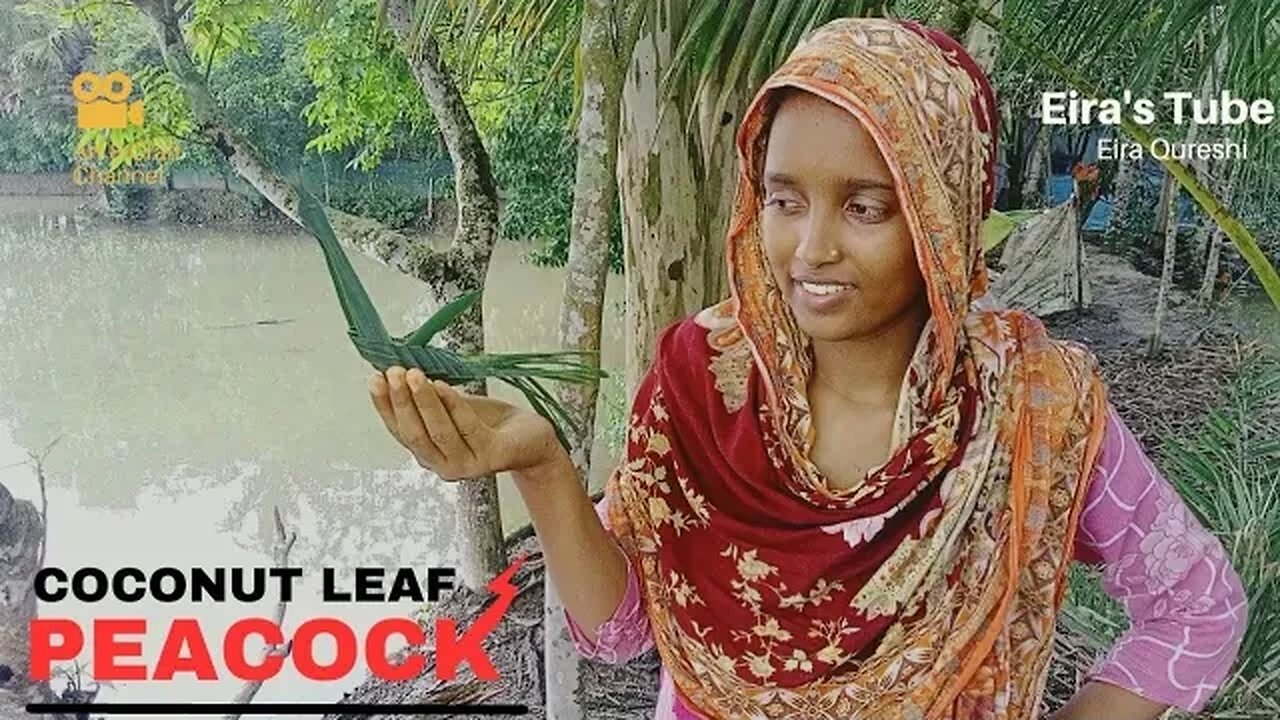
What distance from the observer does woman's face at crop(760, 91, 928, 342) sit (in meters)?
0.71

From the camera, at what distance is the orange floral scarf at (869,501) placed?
77 centimetres

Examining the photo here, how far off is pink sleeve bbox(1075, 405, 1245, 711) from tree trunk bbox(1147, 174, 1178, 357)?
464mm

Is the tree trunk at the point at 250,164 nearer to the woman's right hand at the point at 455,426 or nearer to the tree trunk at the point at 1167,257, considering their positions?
the woman's right hand at the point at 455,426

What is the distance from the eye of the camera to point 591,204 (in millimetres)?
1200

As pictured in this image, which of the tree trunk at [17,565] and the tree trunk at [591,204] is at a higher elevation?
the tree trunk at [591,204]

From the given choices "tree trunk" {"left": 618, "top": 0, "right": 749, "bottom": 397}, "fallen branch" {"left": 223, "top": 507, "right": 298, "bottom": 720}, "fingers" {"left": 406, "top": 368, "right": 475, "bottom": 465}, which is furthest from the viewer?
"fallen branch" {"left": 223, "top": 507, "right": 298, "bottom": 720}

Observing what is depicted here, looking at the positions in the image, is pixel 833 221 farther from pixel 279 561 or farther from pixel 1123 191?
pixel 279 561

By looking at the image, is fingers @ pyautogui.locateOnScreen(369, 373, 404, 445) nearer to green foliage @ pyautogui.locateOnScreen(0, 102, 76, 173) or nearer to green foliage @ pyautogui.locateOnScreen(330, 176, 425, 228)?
→ green foliage @ pyautogui.locateOnScreen(330, 176, 425, 228)

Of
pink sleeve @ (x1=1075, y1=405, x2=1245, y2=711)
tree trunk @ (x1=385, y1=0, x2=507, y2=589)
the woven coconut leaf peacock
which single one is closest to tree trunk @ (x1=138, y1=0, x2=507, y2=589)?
tree trunk @ (x1=385, y1=0, x2=507, y2=589)

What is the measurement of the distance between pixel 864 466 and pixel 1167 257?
0.55 m

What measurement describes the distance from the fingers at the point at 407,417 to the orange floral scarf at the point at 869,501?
0.66ft

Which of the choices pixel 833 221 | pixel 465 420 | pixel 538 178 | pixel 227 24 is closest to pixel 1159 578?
Answer: pixel 833 221

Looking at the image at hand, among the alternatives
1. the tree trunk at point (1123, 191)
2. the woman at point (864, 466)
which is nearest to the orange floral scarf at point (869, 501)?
the woman at point (864, 466)

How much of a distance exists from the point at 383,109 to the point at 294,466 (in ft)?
1.25
